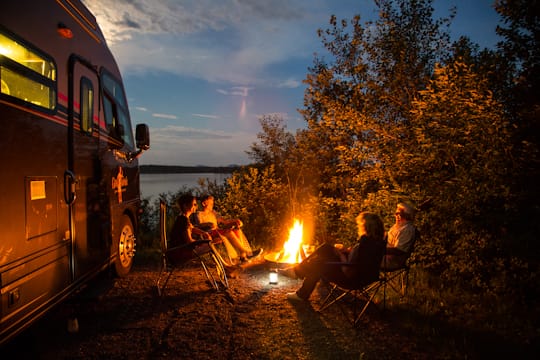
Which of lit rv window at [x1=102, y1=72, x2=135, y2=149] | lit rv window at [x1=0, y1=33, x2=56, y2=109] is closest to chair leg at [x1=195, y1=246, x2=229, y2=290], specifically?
lit rv window at [x1=102, y1=72, x2=135, y2=149]

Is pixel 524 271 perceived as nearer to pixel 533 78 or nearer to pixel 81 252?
pixel 533 78

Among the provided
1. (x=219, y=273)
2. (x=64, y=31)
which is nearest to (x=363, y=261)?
(x=219, y=273)

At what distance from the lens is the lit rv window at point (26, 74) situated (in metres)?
2.41

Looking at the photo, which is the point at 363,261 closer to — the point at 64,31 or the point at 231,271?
the point at 231,271

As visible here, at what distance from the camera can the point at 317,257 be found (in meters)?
4.18

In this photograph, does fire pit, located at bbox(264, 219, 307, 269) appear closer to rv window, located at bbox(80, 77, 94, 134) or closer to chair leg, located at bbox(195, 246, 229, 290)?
chair leg, located at bbox(195, 246, 229, 290)

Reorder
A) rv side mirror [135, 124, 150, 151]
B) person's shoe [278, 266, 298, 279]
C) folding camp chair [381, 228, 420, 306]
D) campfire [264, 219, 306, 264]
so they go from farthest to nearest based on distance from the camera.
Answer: campfire [264, 219, 306, 264]
person's shoe [278, 266, 298, 279]
rv side mirror [135, 124, 150, 151]
folding camp chair [381, 228, 420, 306]

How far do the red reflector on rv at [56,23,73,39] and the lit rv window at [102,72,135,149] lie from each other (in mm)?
942

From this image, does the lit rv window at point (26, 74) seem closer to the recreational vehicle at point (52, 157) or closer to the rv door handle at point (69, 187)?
the recreational vehicle at point (52, 157)

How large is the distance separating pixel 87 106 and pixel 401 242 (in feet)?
11.1

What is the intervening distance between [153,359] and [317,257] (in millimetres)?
1880

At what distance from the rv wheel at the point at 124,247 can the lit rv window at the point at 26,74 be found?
2151 millimetres

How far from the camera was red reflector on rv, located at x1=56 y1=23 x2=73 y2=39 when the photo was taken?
317 centimetres

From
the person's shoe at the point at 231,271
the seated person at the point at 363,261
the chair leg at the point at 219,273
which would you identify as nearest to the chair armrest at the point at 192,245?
the chair leg at the point at 219,273
